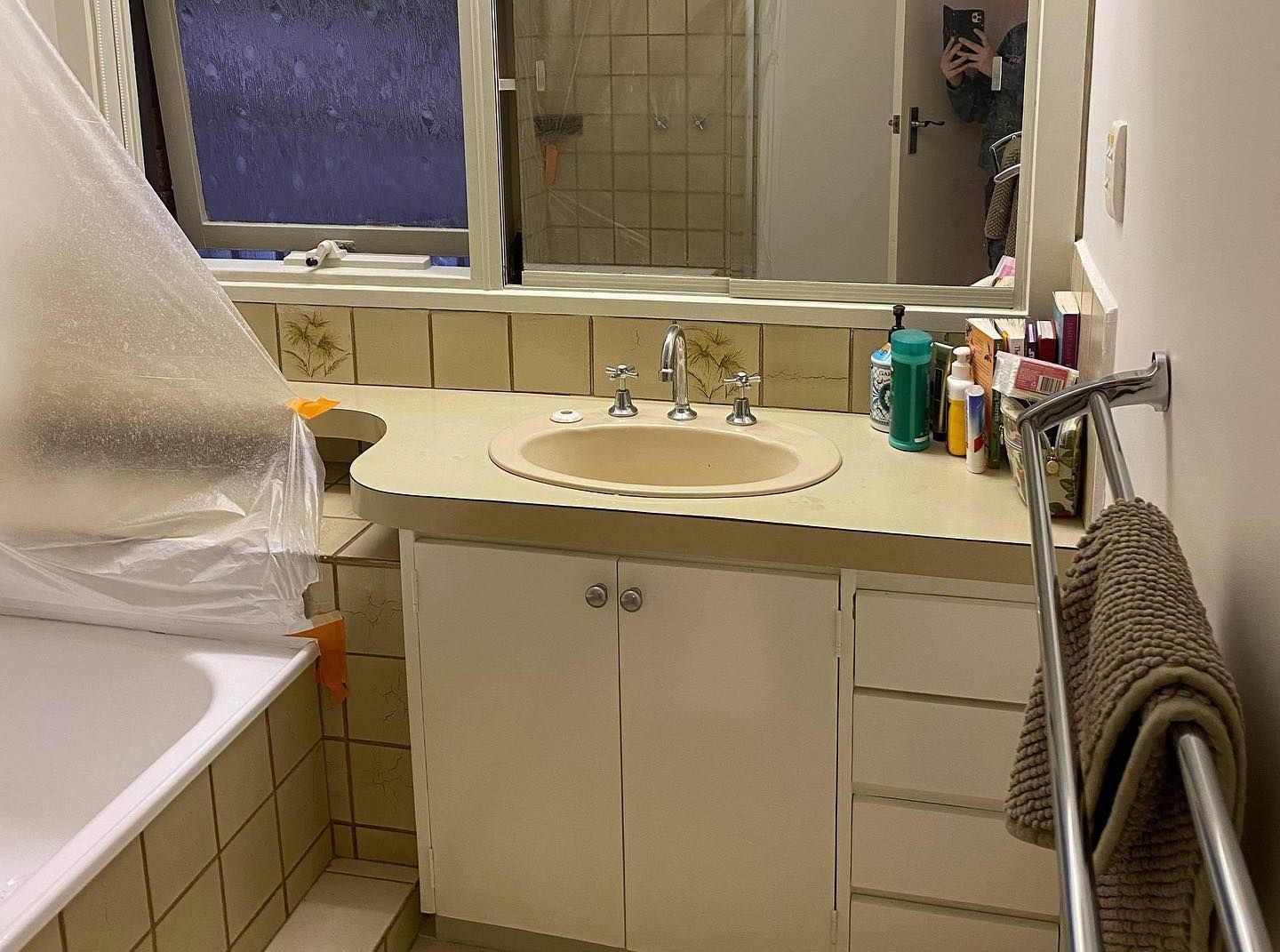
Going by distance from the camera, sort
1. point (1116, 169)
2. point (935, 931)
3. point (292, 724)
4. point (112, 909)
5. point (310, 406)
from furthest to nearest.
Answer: point (310, 406)
point (292, 724)
point (935, 931)
point (112, 909)
point (1116, 169)

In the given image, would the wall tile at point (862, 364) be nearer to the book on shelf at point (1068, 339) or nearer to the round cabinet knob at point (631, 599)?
the book on shelf at point (1068, 339)

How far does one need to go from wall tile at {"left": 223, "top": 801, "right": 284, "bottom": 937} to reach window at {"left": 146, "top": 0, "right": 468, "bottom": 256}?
1.10 metres

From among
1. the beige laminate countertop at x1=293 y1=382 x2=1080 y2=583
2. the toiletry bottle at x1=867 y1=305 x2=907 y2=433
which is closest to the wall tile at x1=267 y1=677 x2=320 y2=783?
the beige laminate countertop at x1=293 y1=382 x2=1080 y2=583

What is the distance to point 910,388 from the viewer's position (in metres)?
2.06

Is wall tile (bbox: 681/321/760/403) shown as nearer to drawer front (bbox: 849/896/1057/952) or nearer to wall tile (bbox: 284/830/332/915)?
drawer front (bbox: 849/896/1057/952)

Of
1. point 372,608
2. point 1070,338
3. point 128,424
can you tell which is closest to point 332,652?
point 372,608

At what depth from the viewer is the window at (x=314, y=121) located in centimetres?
243

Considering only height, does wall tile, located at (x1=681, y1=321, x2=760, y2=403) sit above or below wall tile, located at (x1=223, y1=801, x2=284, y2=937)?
above

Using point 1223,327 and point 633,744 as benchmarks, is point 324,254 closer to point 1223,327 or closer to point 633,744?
point 633,744

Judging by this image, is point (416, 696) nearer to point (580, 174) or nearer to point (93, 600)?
point (93, 600)

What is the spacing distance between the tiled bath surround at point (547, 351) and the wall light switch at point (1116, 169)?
688 mm

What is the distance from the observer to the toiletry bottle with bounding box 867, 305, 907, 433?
2.12 meters

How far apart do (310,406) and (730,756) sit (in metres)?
0.92

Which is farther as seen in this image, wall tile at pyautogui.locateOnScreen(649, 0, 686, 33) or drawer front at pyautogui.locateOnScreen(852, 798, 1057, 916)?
wall tile at pyautogui.locateOnScreen(649, 0, 686, 33)
